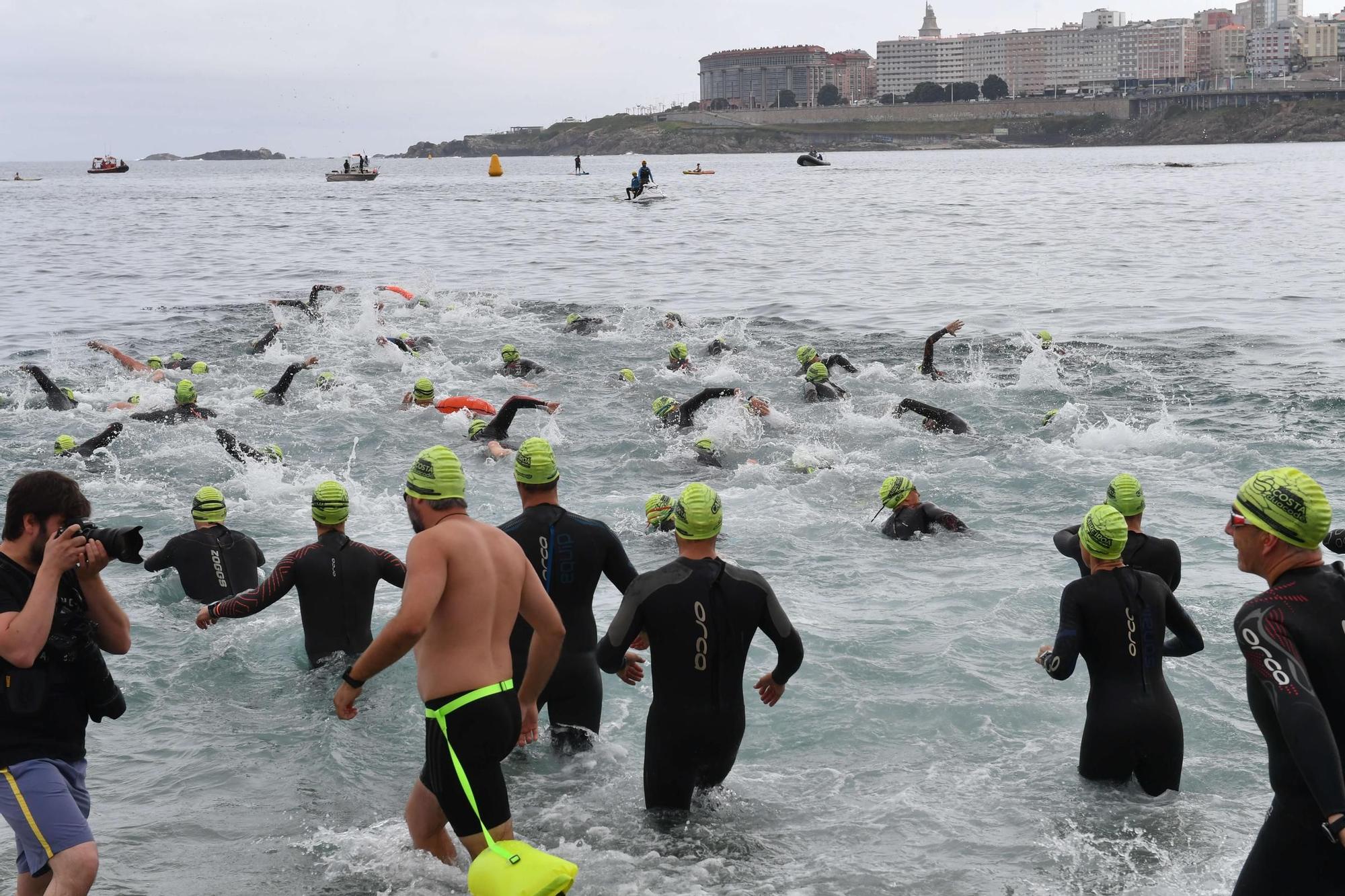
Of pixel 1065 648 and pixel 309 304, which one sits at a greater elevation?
pixel 309 304

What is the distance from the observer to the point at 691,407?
14.9 m

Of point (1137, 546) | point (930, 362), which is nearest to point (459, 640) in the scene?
point (1137, 546)

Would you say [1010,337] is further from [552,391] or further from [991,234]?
[991,234]

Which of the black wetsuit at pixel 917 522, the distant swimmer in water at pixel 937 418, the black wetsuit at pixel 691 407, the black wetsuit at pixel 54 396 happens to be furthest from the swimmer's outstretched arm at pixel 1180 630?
the black wetsuit at pixel 54 396

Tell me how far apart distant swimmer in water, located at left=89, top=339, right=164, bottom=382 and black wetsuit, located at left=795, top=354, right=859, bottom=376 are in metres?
11.0

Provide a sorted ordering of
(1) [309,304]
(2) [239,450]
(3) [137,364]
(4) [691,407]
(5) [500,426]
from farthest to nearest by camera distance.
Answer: (1) [309,304]
(3) [137,364]
(5) [500,426]
(4) [691,407]
(2) [239,450]

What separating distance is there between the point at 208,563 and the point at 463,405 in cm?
886

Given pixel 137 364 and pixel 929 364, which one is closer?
pixel 929 364

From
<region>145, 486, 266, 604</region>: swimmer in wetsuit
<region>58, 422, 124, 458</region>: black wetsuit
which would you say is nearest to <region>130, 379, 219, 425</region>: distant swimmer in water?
<region>58, 422, 124, 458</region>: black wetsuit

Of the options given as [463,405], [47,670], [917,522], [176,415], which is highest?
[47,670]

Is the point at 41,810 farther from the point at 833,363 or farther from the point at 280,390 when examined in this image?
the point at 833,363

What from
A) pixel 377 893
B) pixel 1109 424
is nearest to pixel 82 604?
pixel 377 893

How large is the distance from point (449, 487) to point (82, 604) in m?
1.50

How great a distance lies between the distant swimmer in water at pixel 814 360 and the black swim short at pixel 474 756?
14370mm
